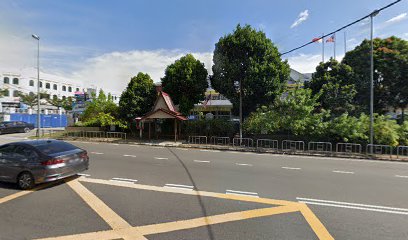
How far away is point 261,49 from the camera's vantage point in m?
18.2

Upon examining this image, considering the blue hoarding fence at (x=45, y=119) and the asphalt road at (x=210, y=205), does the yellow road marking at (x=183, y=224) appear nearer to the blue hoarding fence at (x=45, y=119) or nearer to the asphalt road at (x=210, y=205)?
the asphalt road at (x=210, y=205)

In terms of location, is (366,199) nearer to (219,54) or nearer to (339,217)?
(339,217)

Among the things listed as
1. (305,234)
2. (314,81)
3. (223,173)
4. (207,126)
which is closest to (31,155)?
(223,173)

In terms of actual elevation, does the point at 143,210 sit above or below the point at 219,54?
below

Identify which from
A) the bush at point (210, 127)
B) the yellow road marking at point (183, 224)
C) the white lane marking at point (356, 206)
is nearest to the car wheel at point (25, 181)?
the yellow road marking at point (183, 224)

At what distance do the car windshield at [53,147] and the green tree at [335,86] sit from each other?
1836 centimetres

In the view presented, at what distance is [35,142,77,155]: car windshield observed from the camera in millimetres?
6891

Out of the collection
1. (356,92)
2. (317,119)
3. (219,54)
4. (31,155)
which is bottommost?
(31,155)

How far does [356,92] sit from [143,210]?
21315mm

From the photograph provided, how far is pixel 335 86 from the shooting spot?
63.2ft

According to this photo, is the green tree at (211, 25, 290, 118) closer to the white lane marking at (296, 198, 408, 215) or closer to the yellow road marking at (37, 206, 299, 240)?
the white lane marking at (296, 198, 408, 215)

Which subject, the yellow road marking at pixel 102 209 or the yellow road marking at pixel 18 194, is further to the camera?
the yellow road marking at pixel 18 194

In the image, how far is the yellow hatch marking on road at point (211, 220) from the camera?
169 inches

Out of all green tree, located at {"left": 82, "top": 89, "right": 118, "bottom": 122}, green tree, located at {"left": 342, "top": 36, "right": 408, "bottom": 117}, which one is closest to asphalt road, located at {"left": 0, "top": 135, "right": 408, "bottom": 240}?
green tree, located at {"left": 342, "top": 36, "right": 408, "bottom": 117}
